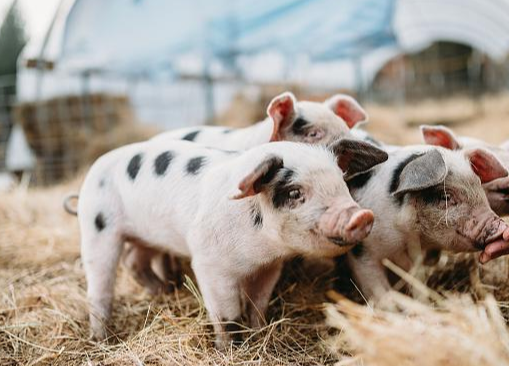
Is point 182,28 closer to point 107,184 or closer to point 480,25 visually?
point 107,184

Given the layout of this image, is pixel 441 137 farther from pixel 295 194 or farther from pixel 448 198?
pixel 295 194

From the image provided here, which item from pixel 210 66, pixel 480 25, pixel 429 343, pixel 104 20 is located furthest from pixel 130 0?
pixel 480 25

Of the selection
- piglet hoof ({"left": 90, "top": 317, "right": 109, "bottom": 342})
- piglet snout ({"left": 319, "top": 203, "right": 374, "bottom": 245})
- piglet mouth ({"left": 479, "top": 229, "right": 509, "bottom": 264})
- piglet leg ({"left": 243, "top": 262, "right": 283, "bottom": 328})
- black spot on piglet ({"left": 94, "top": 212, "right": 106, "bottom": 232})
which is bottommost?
piglet hoof ({"left": 90, "top": 317, "right": 109, "bottom": 342})

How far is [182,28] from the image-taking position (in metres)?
12.2

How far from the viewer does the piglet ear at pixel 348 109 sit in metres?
4.55

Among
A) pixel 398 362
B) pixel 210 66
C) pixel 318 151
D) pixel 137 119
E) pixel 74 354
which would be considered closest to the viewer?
pixel 398 362

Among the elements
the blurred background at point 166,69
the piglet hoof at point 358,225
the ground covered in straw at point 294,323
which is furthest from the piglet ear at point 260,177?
the blurred background at point 166,69

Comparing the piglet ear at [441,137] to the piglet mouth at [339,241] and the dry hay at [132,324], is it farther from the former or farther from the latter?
the piglet mouth at [339,241]

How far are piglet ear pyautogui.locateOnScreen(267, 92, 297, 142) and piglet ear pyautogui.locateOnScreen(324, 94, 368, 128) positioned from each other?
642 millimetres

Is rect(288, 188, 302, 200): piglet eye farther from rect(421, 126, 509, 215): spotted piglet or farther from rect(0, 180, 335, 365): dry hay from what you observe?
rect(421, 126, 509, 215): spotted piglet

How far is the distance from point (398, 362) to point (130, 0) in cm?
1107

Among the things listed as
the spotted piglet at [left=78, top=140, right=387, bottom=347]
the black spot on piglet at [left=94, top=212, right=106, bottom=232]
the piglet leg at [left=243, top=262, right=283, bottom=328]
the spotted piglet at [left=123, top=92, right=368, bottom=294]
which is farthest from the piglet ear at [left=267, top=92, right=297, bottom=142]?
the black spot on piglet at [left=94, top=212, right=106, bottom=232]

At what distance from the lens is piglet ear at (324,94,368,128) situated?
455 cm

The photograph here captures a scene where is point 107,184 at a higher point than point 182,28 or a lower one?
lower
